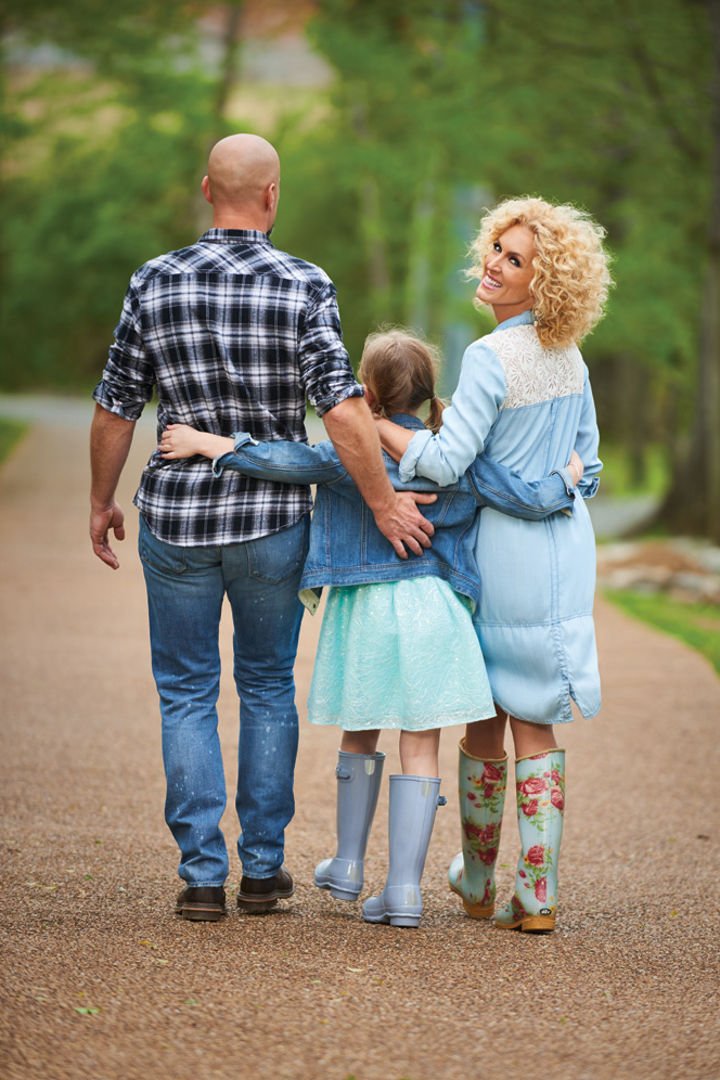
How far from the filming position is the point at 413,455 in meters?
3.46

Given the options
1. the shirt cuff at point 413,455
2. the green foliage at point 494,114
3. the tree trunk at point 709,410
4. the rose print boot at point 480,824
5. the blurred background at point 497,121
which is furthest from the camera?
the green foliage at point 494,114

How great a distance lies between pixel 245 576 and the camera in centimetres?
354

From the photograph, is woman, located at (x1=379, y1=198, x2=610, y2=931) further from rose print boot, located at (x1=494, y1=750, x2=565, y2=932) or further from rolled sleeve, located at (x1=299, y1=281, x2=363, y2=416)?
rolled sleeve, located at (x1=299, y1=281, x2=363, y2=416)

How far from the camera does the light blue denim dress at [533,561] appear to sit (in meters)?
3.55

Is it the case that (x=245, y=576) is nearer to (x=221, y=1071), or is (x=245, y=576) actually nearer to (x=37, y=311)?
(x=221, y=1071)

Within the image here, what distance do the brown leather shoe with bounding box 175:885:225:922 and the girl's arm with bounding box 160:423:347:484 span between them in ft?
3.50

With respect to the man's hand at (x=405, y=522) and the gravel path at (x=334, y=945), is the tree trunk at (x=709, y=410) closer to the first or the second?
the gravel path at (x=334, y=945)

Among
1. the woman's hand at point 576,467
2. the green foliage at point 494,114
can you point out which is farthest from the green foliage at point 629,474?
the woman's hand at point 576,467

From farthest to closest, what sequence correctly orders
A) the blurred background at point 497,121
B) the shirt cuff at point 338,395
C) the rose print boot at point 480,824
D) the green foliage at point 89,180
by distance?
the green foliage at point 89,180
the blurred background at point 497,121
the rose print boot at point 480,824
the shirt cuff at point 338,395

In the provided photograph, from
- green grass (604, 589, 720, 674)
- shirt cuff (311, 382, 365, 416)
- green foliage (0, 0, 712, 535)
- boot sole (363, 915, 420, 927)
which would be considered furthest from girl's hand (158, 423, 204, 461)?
green grass (604, 589, 720, 674)

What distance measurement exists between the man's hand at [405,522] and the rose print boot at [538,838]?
65 cm

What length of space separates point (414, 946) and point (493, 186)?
1583 centimetres

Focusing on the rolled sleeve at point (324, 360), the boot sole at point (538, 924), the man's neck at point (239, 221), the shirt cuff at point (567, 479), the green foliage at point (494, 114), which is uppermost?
the green foliage at point (494, 114)

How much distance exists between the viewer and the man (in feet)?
11.3
